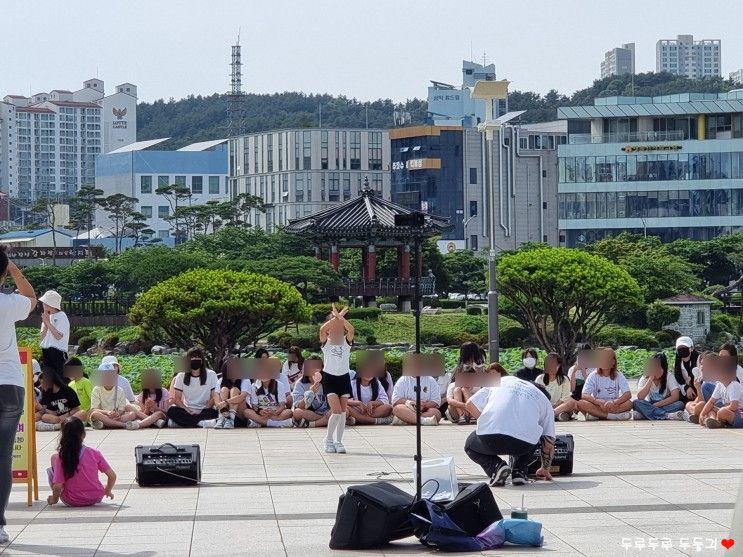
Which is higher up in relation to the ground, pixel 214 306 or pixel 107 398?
pixel 214 306

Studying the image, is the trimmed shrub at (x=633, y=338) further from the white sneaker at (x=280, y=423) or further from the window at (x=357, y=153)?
the window at (x=357, y=153)

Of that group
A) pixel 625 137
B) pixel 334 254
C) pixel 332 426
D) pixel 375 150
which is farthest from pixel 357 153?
pixel 332 426

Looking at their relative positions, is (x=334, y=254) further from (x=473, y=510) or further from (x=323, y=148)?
(x=323, y=148)

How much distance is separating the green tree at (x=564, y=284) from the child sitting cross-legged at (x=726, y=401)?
2076 centimetres

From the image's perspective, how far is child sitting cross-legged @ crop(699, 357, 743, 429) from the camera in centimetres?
A: 1781

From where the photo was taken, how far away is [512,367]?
40.8 meters

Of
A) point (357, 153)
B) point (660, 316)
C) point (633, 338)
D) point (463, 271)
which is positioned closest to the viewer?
point (633, 338)

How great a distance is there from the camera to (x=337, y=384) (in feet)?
51.7

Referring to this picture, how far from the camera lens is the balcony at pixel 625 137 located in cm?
10275

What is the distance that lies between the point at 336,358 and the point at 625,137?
9102 centimetres

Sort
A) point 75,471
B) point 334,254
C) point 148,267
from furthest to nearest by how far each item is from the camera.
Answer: point 334,254, point 148,267, point 75,471

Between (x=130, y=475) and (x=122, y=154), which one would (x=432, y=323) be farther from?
(x=122, y=154)

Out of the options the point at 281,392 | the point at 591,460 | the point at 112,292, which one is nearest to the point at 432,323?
the point at 112,292

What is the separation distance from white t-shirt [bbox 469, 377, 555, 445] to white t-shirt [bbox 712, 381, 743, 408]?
5.80 m
